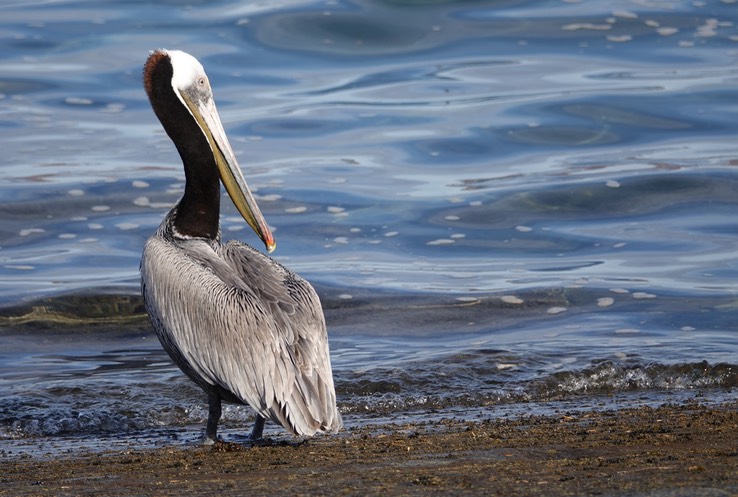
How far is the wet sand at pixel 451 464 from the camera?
12.2ft

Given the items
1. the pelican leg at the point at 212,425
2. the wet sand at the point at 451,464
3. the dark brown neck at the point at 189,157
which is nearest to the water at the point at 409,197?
the pelican leg at the point at 212,425

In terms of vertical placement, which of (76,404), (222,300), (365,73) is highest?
(365,73)

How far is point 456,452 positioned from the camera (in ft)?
15.0

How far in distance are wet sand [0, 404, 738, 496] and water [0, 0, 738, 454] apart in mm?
892

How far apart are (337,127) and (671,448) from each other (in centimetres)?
1037

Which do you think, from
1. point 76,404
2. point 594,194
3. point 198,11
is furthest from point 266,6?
point 76,404

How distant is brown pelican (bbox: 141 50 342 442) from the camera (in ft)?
17.6

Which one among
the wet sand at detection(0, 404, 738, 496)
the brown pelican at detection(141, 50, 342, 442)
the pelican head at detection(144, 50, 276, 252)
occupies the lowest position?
the wet sand at detection(0, 404, 738, 496)

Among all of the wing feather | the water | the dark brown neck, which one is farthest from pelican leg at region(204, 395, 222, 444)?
the dark brown neck

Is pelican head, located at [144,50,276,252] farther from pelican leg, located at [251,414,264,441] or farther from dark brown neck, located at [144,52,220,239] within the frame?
pelican leg, located at [251,414,264,441]

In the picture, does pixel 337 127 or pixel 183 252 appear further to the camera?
pixel 337 127

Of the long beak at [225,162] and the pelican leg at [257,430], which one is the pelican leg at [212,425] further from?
the long beak at [225,162]

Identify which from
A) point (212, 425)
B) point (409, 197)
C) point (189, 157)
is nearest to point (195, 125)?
point (189, 157)

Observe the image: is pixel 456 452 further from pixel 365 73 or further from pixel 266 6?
pixel 266 6
